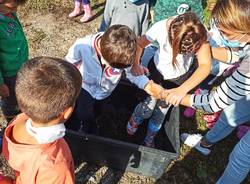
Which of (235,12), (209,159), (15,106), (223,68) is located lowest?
(209,159)

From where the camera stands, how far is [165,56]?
2689 millimetres

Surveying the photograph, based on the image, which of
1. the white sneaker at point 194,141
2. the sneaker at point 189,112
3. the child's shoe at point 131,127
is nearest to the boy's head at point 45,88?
the child's shoe at point 131,127

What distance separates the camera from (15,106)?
3.04 meters

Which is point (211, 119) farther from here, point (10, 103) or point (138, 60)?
point (10, 103)

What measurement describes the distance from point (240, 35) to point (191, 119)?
1.51 meters

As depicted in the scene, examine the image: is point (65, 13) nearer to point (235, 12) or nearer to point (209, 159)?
point (209, 159)

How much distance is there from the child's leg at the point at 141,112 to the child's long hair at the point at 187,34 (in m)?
0.59

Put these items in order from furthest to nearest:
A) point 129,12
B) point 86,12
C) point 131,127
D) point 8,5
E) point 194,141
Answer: point 86,12
point 194,141
point 131,127
point 129,12
point 8,5

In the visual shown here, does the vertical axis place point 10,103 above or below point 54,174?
below

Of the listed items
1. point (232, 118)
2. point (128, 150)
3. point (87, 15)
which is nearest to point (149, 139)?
point (128, 150)

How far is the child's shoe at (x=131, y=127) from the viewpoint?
3.16 meters

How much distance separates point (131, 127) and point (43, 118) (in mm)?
1585

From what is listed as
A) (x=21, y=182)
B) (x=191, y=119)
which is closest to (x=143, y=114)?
(x=191, y=119)

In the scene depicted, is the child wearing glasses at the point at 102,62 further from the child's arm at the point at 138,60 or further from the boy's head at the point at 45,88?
the boy's head at the point at 45,88
